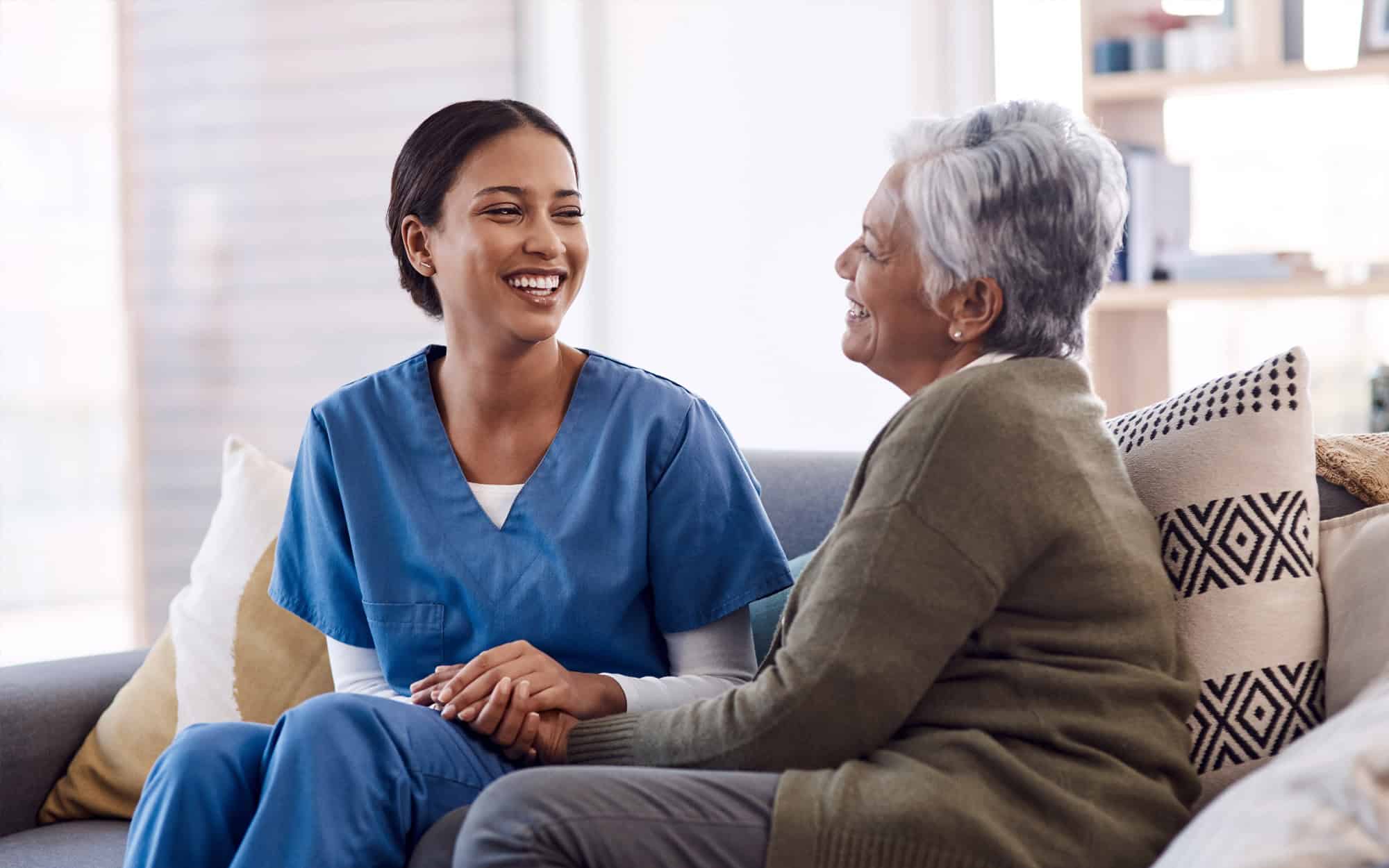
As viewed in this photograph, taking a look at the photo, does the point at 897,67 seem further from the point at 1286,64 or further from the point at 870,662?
the point at 870,662

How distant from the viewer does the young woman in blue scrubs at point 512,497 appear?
5.09ft

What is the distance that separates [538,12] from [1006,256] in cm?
243

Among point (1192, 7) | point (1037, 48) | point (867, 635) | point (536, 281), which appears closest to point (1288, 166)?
point (1192, 7)

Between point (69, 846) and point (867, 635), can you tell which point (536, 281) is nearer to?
point (867, 635)

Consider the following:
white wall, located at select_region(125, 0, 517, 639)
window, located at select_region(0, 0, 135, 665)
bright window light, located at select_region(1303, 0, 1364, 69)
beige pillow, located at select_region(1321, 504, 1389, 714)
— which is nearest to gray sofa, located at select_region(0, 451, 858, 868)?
beige pillow, located at select_region(1321, 504, 1389, 714)

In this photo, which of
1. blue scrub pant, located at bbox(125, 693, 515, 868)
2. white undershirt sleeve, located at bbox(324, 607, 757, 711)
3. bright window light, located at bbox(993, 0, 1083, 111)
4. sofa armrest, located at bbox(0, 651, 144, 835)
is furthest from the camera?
bright window light, located at bbox(993, 0, 1083, 111)

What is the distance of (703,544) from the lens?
5.17 ft

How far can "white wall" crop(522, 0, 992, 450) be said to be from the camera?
316 centimetres

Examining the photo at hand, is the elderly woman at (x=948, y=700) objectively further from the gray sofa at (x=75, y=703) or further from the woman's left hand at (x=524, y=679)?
the gray sofa at (x=75, y=703)

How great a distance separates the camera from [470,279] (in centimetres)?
161

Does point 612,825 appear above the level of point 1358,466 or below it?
Answer: below

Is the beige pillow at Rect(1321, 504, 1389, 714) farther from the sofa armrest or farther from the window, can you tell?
the window

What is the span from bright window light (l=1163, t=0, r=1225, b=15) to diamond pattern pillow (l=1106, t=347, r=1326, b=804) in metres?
1.83

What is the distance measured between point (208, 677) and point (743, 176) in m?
1.88
